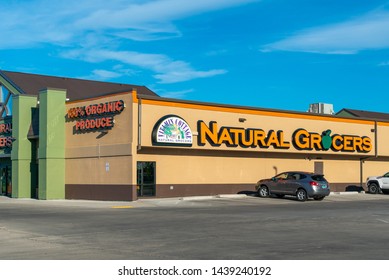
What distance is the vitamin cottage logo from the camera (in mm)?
32906

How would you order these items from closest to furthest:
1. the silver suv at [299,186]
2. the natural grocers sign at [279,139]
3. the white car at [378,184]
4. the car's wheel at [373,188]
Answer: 1. the silver suv at [299,186]
2. the natural grocers sign at [279,139]
3. the white car at [378,184]
4. the car's wheel at [373,188]

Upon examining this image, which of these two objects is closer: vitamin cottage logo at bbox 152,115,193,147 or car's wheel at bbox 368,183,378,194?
vitamin cottage logo at bbox 152,115,193,147

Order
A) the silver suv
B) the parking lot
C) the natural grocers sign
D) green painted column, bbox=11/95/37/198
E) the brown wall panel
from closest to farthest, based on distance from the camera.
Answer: the parking lot → the brown wall panel → the silver suv → the natural grocers sign → green painted column, bbox=11/95/37/198

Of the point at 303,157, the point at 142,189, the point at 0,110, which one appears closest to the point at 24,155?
the point at 0,110

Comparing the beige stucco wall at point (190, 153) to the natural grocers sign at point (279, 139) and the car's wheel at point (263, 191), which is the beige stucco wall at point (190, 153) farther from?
the car's wheel at point (263, 191)

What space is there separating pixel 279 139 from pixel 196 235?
23.5m

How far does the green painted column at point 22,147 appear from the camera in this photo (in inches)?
1518

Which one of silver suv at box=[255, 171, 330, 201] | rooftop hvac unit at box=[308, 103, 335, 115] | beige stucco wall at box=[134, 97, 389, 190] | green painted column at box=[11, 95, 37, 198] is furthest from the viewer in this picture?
rooftop hvac unit at box=[308, 103, 335, 115]

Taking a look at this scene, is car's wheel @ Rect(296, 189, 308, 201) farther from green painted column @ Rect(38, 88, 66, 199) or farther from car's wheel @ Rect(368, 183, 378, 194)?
green painted column @ Rect(38, 88, 66, 199)

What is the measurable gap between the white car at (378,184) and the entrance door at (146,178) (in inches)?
648

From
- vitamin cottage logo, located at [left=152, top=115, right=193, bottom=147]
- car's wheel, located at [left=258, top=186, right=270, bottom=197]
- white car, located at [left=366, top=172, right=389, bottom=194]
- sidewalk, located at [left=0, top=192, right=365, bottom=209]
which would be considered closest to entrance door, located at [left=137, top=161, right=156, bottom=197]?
sidewalk, located at [left=0, top=192, right=365, bottom=209]

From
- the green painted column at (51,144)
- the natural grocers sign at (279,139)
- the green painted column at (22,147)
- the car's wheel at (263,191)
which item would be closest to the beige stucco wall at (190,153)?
the natural grocers sign at (279,139)

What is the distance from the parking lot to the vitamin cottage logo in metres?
9.27

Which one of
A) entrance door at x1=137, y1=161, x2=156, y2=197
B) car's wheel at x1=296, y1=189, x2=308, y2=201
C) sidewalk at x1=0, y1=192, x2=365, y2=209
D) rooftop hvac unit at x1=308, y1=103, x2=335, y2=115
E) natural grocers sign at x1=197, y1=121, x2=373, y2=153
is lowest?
sidewalk at x1=0, y1=192, x2=365, y2=209
